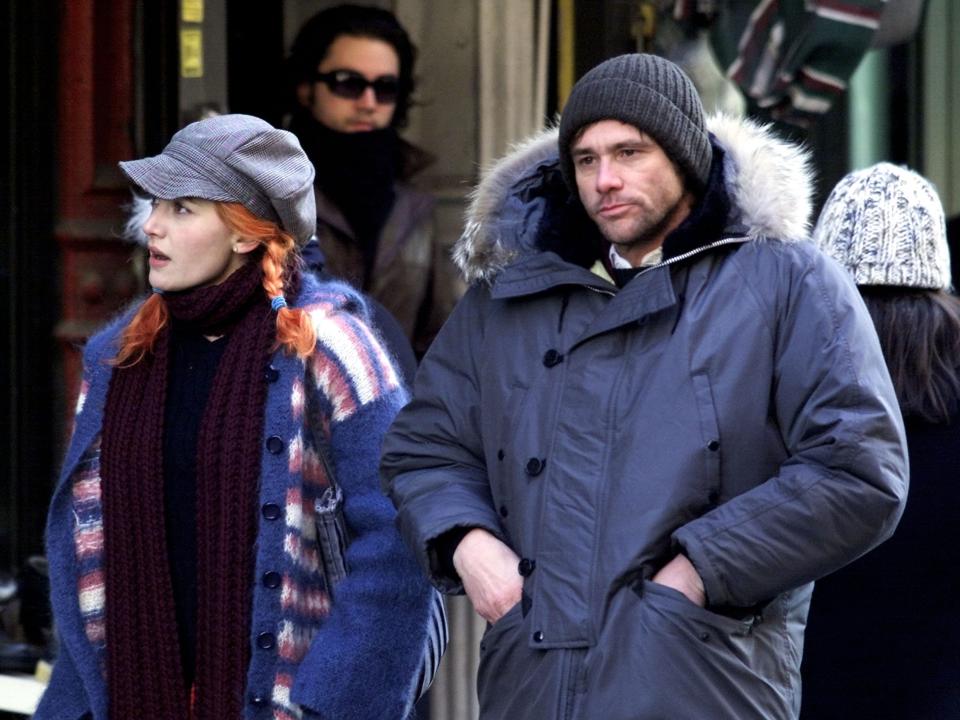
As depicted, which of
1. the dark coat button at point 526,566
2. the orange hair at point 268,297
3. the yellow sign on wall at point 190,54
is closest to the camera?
the dark coat button at point 526,566

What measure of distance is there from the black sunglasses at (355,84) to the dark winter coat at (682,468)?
2.51 meters

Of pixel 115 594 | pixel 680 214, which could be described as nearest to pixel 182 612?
pixel 115 594

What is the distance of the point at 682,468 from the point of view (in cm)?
294

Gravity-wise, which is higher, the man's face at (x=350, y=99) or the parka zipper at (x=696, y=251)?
the man's face at (x=350, y=99)

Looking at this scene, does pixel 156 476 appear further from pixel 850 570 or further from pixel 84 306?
pixel 84 306

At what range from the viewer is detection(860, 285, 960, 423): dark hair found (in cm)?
362

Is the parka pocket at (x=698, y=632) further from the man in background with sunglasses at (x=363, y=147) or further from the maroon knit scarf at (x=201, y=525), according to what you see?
the man in background with sunglasses at (x=363, y=147)

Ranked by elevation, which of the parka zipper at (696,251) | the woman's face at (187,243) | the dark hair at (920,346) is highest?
the parka zipper at (696,251)

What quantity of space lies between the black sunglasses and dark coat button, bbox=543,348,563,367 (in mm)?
2651

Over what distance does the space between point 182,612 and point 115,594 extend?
146 mm

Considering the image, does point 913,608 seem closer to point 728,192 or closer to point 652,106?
point 728,192

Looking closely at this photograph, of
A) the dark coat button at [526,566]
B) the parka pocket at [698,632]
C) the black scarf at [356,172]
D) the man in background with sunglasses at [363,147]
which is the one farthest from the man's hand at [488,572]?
the black scarf at [356,172]

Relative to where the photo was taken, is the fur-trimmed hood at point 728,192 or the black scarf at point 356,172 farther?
the black scarf at point 356,172

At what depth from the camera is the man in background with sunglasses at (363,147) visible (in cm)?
561
